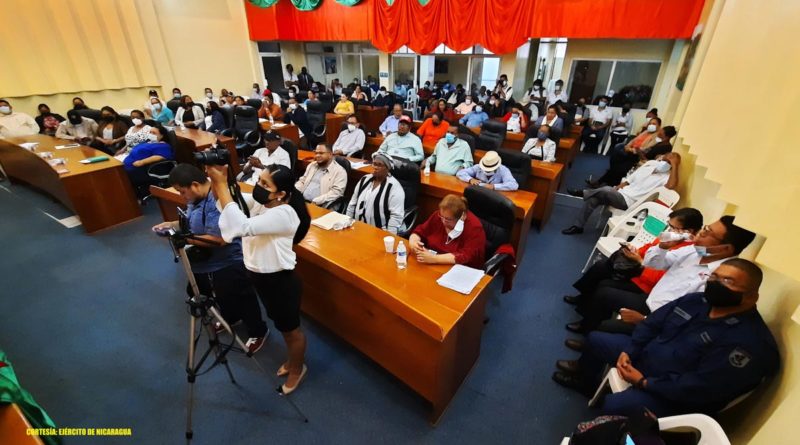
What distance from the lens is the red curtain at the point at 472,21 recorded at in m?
6.04

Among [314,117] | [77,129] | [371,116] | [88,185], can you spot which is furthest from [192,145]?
[371,116]

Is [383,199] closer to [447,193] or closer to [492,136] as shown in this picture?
[447,193]

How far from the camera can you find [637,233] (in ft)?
10.3

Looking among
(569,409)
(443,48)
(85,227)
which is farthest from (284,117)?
(569,409)

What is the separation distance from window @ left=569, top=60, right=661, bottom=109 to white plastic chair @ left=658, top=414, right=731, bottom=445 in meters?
8.50

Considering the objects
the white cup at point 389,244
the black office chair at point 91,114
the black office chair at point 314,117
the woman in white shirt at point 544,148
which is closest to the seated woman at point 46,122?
the black office chair at point 91,114

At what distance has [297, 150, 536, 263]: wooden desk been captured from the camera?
3.12 m

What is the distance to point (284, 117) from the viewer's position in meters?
7.44

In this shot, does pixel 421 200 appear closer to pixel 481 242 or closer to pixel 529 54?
pixel 481 242

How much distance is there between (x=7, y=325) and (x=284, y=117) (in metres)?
5.74

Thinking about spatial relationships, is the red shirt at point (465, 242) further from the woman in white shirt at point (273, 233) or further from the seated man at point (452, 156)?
the seated man at point (452, 156)

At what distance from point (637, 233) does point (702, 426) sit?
2256 millimetres

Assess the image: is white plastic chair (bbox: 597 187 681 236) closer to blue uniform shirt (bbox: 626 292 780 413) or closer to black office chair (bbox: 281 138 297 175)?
blue uniform shirt (bbox: 626 292 780 413)

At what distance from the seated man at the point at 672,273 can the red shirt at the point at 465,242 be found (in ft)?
3.17
